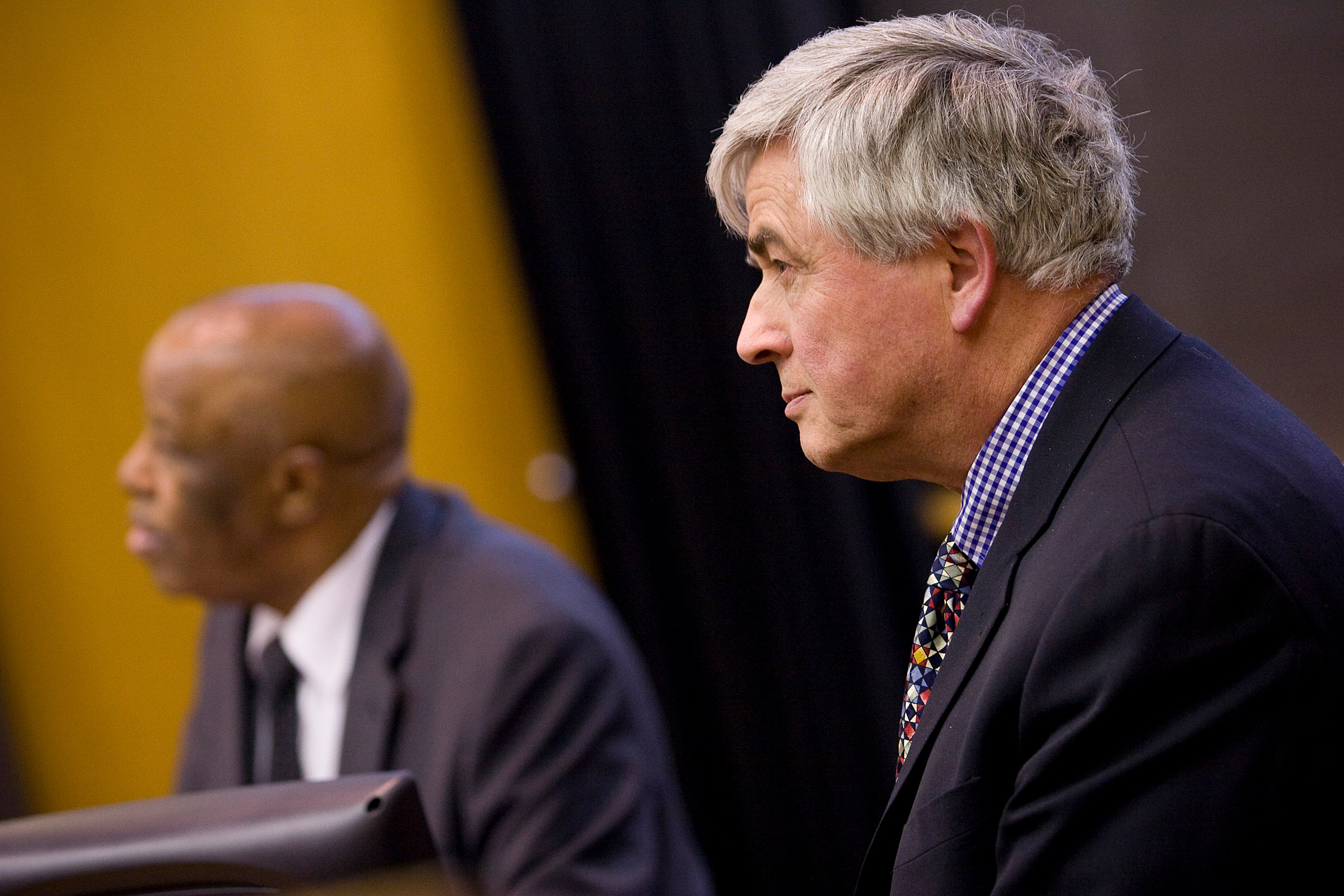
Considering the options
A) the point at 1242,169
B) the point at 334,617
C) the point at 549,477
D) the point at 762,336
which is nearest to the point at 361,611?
the point at 334,617

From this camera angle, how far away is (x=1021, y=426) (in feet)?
3.78

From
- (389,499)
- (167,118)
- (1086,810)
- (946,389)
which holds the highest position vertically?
(167,118)

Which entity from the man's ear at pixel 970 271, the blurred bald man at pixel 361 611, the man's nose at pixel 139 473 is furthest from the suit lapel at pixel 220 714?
the man's ear at pixel 970 271

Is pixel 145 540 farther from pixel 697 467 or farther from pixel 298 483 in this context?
pixel 697 467

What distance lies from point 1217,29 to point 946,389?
58.3 inches

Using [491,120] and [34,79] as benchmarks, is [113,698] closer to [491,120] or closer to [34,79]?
[34,79]

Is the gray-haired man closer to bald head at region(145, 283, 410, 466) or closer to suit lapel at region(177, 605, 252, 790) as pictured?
bald head at region(145, 283, 410, 466)

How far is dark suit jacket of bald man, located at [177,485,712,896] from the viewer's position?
164 cm

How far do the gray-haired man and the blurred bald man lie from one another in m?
0.60

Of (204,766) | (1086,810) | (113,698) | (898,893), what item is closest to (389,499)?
(204,766)

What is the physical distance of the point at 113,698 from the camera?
3.47 metres

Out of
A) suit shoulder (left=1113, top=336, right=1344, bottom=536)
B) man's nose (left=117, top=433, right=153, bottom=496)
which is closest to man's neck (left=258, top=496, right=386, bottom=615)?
man's nose (left=117, top=433, right=153, bottom=496)

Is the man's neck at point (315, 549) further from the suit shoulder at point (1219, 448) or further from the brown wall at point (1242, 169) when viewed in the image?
the brown wall at point (1242, 169)

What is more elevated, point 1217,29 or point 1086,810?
point 1217,29
